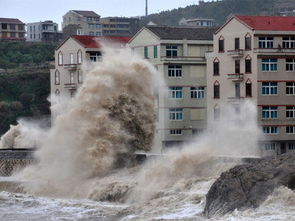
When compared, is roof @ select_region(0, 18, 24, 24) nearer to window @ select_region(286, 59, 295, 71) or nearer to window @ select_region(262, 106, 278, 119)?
window @ select_region(262, 106, 278, 119)

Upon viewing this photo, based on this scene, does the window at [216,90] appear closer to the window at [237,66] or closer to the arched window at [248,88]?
the window at [237,66]

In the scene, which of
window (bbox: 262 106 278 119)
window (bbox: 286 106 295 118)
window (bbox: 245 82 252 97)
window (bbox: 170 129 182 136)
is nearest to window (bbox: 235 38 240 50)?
window (bbox: 245 82 252 97)

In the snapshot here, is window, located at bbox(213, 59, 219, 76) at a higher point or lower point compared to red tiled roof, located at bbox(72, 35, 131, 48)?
lower

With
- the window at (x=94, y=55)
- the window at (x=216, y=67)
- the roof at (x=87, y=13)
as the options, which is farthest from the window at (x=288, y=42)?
the roof at (x=87, y=13)

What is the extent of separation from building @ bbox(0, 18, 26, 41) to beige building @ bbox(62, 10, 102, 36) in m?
6.47

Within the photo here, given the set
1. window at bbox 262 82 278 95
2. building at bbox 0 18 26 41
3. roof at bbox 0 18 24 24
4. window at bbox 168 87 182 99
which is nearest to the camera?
window at bbox 262 82 278 95

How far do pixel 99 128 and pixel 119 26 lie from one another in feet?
327

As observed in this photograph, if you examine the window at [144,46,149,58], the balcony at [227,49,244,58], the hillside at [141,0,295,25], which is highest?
the hillside at [141,0,295,25]

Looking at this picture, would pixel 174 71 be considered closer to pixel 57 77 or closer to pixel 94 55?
pixel 94 55

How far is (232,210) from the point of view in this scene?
86.5 feet

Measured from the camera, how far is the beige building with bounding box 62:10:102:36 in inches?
4948

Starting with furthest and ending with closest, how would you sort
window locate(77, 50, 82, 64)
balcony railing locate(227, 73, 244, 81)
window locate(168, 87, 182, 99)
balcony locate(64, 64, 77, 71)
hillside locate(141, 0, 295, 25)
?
1. hillside locate(141, 0, 295, 25)
2. balcony locate(64, 64, 77, 71)
3. window locate(77, 50, 82, 64)
4. window locate(168, 87, 182, 99)
5. balcony railing locate(227, 73, 244, 81)

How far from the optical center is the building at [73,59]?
2571 inches

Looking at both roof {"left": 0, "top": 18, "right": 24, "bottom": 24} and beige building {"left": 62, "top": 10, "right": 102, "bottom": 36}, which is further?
roof {"left": 0, "top": 18, "right": 24, "bottom": 24}
